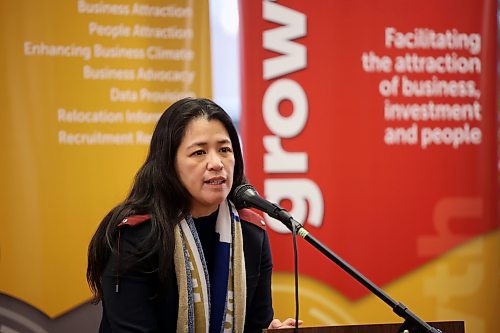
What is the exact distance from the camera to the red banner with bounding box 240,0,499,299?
2.90m

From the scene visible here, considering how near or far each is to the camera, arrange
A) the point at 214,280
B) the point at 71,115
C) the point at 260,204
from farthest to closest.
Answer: the point at 71,115
the point at 214,280
the point at 260,204

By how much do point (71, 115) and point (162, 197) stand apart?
1.03m

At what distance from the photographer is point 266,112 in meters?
2.90

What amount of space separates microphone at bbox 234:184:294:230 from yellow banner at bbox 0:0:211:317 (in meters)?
1.21

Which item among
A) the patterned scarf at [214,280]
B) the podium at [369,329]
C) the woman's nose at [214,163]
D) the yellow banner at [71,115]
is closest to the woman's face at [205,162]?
the woman's nose at [214,163]

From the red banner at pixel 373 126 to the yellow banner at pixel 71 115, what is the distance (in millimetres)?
389

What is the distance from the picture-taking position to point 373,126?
9.88 feet

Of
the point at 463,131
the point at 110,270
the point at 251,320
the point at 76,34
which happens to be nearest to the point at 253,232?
the point at 251,320

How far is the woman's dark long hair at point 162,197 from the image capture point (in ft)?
5.88

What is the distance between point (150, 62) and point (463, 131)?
142 cm

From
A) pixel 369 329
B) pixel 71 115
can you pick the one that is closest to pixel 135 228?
pixel 369 329

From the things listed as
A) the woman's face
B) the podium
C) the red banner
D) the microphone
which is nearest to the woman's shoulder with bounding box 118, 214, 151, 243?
the woman's face

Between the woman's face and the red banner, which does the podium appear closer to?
the woman's face

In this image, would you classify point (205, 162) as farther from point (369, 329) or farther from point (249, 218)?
point (369, 329)
